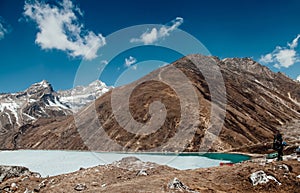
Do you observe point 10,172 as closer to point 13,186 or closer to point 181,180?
point 13,186

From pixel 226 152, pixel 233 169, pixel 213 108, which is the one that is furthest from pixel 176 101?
pixel 233 169

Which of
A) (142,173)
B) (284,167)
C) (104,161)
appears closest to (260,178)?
(284,167)

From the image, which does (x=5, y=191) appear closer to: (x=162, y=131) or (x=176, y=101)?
(x=162, y=131)

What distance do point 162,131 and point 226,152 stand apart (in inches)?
1404

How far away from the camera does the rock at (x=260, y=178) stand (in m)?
24.3

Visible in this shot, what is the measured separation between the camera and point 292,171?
26109 millimetres

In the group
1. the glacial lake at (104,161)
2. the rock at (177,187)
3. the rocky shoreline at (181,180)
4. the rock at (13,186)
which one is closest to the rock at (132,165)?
the rocky shoreline at (181,180)

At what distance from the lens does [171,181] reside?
22.3 meters

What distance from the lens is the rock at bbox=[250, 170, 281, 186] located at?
2434 cm

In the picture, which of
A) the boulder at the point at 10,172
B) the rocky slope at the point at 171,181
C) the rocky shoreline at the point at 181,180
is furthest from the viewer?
the boulder at the point at 10,172

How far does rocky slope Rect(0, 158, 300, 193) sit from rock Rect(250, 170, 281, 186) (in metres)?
0.21

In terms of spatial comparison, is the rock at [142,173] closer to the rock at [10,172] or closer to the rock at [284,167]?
the rock at [284,167]

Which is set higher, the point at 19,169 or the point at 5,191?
the point at 19,169

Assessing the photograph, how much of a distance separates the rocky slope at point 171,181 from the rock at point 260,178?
208mm
